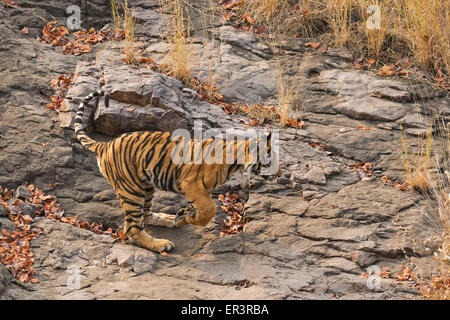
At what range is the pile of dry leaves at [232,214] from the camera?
5883 mm

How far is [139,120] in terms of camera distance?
22.0 ft

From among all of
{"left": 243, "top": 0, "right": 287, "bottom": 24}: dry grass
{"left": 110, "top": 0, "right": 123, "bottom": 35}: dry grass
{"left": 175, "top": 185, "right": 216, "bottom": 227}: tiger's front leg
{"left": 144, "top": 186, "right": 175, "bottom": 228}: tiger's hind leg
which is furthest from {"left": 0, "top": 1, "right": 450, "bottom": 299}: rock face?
{"left": 243, "top": 0, "right": 287, "bottom": 24}: dry grass

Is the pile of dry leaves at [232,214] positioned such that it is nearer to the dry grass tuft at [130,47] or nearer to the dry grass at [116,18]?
the dry grass tuft at [130,47]

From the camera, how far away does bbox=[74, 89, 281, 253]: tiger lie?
5.26 m

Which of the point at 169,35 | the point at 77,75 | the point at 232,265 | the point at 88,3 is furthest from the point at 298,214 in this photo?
the point at 88,3

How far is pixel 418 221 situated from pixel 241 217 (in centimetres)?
177

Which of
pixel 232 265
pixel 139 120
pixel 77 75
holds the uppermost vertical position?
pixel 77 75

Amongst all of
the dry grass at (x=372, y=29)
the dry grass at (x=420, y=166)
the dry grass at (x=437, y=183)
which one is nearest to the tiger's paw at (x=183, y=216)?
the dry grass at (x=437, y=183)

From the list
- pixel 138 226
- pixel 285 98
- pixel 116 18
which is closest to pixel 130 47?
pixel 116 18

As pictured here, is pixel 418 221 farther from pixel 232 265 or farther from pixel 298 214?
pixel 232 265

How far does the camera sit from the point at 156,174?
5391mm

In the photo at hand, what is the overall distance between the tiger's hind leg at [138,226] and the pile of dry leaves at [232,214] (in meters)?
0.67

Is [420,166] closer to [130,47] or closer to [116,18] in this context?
[130,47]

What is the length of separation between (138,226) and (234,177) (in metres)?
1.49
